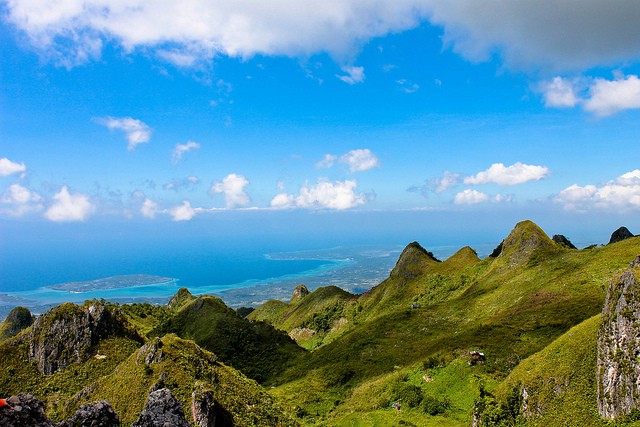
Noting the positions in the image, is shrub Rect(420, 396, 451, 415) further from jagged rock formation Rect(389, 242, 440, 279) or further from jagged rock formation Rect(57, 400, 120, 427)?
jagged rock formation Rect(389, 242, 440, 279)

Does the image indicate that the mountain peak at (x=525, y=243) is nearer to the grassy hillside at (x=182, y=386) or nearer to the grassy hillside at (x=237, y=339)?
the grassy hillside at (x=237, y=339)

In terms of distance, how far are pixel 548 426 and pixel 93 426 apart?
30962mm

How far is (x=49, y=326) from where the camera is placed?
1839 inches

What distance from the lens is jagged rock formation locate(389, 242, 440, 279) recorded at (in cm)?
11619

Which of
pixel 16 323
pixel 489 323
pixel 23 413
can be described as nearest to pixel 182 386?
pixel 23 413

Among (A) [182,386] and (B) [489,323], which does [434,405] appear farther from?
(A) [182,386]

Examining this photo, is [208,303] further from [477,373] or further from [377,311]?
[477,373]

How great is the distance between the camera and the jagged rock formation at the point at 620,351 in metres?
22.6

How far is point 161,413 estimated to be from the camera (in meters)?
21.0

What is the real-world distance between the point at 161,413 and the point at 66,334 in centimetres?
3563

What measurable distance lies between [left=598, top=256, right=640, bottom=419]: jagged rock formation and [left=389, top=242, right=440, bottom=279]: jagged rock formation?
295 feet

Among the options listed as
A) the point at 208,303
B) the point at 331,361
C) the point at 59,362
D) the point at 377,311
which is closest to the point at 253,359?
the point at 331,361

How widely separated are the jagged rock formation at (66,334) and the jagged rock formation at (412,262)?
8911 centimetres

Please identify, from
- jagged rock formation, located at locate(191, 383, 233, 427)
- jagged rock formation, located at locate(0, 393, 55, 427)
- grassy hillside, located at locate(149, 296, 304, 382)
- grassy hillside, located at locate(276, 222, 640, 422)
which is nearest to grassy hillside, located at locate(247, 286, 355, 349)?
grassy hillside, located at locate(149, 296, 304, 382)
